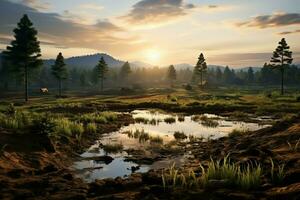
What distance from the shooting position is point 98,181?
472 inches

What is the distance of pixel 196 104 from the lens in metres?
52.7

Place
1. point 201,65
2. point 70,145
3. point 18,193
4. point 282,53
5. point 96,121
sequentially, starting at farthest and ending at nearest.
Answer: point 201,65 → point 282,53 → point 96,121 → point 70,145 → point 18,193

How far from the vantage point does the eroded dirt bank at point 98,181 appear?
31.6 ft

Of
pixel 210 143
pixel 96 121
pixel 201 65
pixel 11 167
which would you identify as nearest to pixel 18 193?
pixel 11 167

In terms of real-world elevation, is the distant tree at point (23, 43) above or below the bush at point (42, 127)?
above

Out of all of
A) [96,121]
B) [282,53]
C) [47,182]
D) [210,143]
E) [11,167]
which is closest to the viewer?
[47,182]

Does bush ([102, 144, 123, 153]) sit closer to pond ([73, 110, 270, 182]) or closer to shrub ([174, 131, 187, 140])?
pond ([73, 110, 270, 182])

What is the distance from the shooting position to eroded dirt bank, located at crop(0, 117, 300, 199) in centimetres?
964

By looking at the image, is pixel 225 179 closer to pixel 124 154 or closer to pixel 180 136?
pixel 124 154

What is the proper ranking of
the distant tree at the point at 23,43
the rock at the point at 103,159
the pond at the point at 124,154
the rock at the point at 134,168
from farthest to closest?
the distant tree at the point at 23,43 → the rock at the point at 103,159 → the rock at the point at 134,168 → the pond at the point at 124,154

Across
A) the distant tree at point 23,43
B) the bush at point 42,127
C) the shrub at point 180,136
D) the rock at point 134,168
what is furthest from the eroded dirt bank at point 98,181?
the distant tree at point 23,43

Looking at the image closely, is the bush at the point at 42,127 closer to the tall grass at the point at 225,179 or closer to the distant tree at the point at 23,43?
the tall grass at the point at 225,179

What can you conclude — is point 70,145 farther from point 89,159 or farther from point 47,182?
point 47,182

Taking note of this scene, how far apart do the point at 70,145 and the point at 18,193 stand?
9238 millimetres
